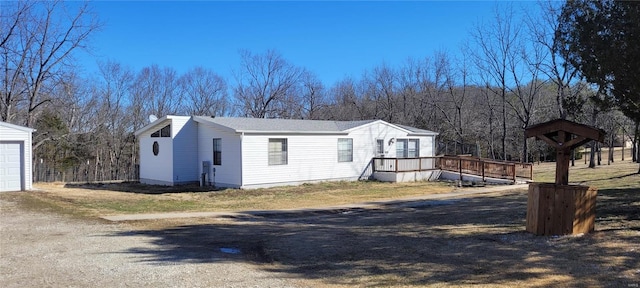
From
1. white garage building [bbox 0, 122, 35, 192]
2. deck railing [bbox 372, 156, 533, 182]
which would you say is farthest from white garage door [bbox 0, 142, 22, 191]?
deck railing [bbox 372, 156, 533, 182]

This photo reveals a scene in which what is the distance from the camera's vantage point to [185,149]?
72.5 ft

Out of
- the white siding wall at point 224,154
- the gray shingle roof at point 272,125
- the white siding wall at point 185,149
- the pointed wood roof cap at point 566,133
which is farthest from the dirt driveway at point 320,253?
the white siding wall at point 185,149

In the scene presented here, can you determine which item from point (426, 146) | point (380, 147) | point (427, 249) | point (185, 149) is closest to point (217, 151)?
point (185, 149)

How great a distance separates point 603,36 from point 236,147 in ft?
46.3

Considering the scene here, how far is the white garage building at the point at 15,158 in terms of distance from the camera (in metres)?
17.4

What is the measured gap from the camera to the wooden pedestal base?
7.90 meters

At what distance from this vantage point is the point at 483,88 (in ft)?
126

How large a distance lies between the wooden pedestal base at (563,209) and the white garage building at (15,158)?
697 inches

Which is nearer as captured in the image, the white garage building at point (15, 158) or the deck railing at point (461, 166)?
the white garage building at point (15, 158)

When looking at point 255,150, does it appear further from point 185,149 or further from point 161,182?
point 161,182

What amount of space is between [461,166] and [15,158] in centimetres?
2027

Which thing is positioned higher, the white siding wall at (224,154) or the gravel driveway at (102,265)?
the white siding wall at (224,154)

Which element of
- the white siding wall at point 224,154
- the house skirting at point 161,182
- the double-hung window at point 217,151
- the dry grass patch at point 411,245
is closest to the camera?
the dry grass patch at point 411,245

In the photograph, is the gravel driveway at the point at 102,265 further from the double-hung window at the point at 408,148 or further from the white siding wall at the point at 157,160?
the double-hung window at the point at 408,148
